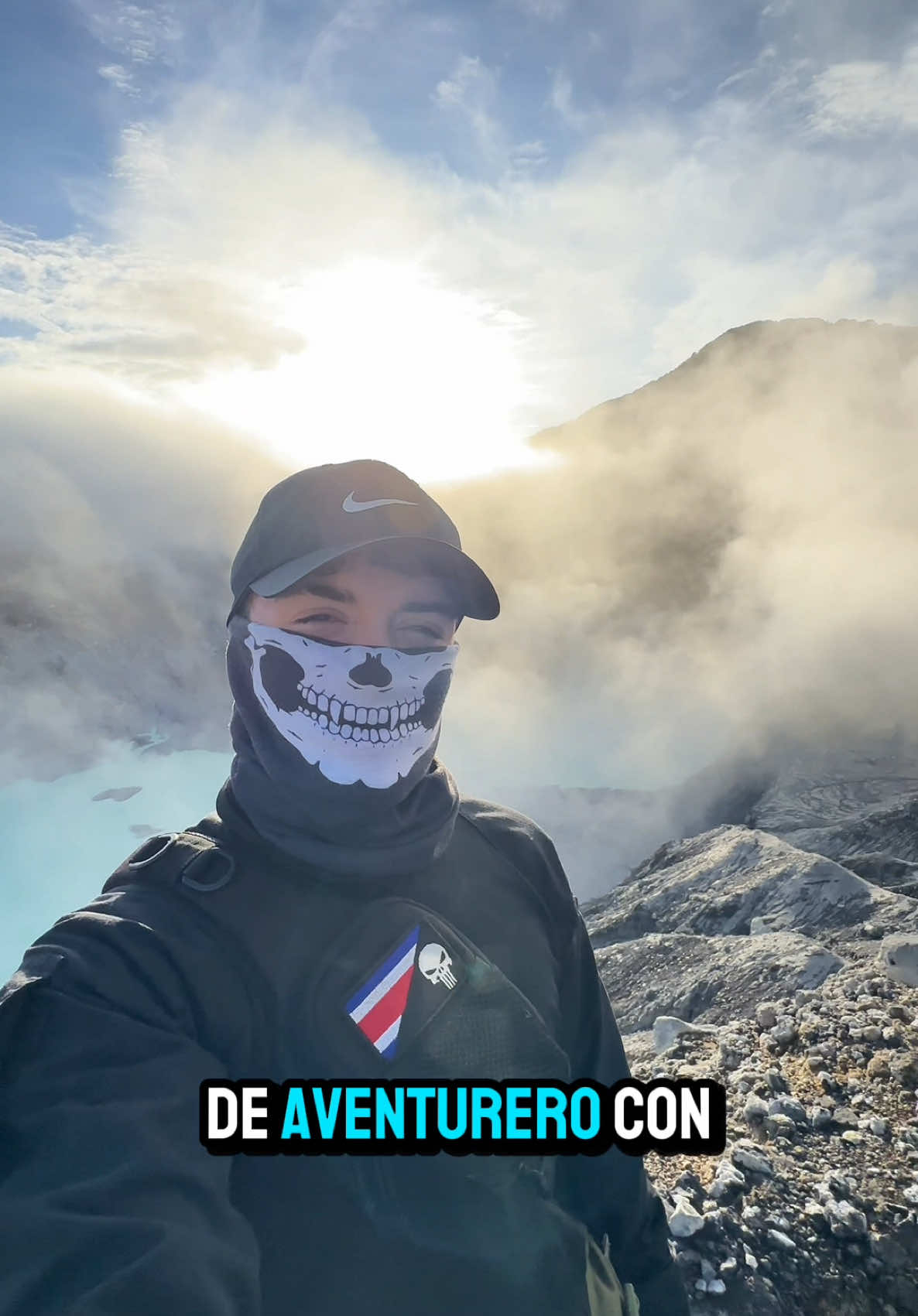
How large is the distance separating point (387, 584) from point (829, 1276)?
295 centimetres

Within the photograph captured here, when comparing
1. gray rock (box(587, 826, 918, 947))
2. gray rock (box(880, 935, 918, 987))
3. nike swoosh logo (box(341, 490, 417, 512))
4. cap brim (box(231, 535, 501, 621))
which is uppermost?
gray rock (box(587, 826, 918, 947))

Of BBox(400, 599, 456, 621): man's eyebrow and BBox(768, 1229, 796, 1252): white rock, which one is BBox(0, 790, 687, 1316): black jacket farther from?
BBox(768, 1229, 796, 1252): white rock

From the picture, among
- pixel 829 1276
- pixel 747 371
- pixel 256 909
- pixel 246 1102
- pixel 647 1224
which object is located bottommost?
pixel 829 1276

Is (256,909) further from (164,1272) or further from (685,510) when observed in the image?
(685,510)

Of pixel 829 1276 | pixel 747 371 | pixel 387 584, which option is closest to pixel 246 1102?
pixel 387 584

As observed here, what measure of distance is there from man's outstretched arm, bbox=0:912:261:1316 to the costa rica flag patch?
274 millimetres

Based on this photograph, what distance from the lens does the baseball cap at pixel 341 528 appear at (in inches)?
68.7

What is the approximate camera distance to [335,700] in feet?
5.92

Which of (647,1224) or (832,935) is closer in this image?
(647,1224)

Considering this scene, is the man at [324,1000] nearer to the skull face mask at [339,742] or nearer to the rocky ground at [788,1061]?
the skull face mask at [339,742]

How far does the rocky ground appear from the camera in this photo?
272cm

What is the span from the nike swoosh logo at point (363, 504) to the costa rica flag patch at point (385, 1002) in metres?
0.98

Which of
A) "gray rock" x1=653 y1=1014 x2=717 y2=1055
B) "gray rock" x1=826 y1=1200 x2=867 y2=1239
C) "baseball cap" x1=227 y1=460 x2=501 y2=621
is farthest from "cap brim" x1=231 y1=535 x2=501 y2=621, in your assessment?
"gray rock" x1=653 y1=1014 x2=717 y2=1055

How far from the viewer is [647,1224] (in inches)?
79.8
